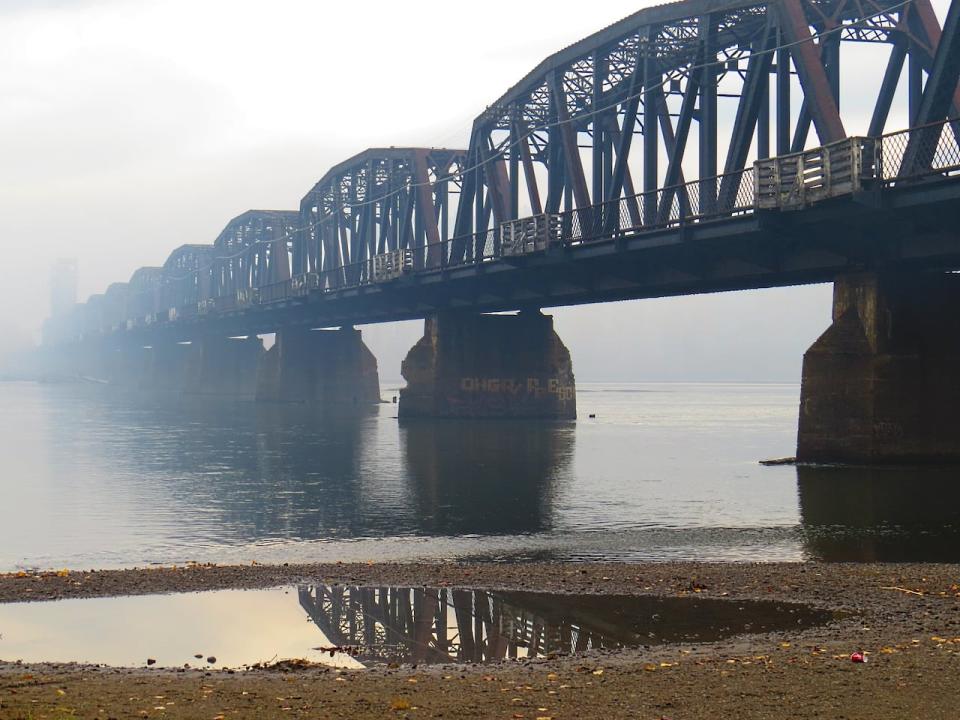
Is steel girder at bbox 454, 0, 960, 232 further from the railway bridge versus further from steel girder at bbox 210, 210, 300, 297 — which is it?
steel girder at bbox 210, 210, 300, 297

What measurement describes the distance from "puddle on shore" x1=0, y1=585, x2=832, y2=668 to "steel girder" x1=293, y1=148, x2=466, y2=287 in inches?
2763

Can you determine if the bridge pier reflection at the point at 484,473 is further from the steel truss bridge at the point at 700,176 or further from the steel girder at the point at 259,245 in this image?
the steel girder at the point at 259,245

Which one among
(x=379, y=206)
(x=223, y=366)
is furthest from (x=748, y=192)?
(x=223, y=366)

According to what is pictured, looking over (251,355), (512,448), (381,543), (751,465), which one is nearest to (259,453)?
(512,448)

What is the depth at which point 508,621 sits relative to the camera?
774 inches

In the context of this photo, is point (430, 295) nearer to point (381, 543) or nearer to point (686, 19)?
point (686, 19)

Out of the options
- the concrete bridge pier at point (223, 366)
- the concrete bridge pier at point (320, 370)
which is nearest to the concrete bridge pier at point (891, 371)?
the concrete bridge pier at point (320, 370)

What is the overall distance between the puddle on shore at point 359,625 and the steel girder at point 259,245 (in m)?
133

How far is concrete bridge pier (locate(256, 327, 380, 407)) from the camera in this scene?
4990 inches

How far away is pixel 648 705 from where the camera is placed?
13383mm

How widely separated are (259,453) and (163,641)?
46.6 meters

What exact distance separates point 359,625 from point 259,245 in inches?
6223

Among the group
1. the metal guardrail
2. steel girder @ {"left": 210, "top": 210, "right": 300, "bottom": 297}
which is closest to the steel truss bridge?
the metal guardrail

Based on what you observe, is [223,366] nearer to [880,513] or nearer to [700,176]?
[700,176]
